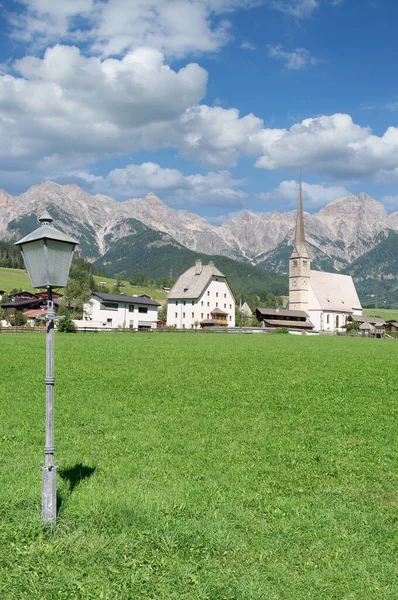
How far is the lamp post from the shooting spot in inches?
306

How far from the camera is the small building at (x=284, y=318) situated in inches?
4872

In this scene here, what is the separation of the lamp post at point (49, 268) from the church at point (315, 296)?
133 meters

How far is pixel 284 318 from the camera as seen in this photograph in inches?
5108

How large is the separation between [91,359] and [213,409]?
47.3 ft

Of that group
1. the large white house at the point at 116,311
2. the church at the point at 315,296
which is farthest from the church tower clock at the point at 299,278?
the large white house at the point at 116,311

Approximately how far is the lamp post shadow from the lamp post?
134 centimetres

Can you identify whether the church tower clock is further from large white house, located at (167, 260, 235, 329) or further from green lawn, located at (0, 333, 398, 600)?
green lawn, located at (0, 333, 398, 600)

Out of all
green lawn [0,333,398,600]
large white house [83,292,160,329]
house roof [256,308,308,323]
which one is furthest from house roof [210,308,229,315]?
→ green lawn [0,333,398,600]

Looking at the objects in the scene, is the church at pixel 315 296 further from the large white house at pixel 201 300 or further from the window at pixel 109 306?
the window at pixel 109 306

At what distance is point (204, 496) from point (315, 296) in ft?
442

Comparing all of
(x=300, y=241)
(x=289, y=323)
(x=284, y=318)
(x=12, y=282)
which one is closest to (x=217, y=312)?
(x=289, y=323)

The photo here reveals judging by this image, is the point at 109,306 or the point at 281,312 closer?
the point at 109,306

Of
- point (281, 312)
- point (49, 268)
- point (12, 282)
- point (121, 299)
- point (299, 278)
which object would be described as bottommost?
point (49, 268)

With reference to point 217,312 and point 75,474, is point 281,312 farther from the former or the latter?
point 75,474
